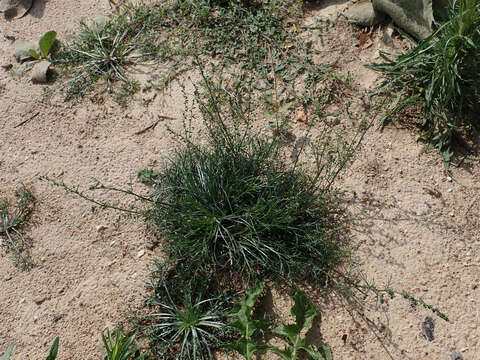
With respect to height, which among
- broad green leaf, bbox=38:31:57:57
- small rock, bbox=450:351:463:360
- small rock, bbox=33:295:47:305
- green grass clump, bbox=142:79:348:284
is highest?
broad green leaf, bbox=38:31:57:57

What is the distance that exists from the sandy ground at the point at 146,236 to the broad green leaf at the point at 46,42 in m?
0.69

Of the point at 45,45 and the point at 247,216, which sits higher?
the point at 45,45

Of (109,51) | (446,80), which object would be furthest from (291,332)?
(109,51)

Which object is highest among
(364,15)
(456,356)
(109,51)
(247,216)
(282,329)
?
(364,15)

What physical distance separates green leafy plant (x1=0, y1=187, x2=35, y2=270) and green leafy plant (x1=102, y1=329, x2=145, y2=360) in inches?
32.3

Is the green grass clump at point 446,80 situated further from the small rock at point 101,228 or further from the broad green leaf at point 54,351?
the broad green leaf at point 54,351

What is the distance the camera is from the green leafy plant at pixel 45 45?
A: 3.80 m

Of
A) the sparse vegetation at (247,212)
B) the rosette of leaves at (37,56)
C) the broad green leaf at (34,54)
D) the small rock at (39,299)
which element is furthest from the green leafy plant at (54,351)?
the broad green leaf at (34,54)

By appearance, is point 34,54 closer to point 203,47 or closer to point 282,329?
point 203,47

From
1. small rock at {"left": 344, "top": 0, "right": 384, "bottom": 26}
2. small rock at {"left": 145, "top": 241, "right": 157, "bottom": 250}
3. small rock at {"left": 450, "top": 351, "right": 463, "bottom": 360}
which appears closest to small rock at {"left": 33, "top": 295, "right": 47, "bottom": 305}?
small rock at {"left": 145, "top": 241, "right": 157, "bottom": 250}

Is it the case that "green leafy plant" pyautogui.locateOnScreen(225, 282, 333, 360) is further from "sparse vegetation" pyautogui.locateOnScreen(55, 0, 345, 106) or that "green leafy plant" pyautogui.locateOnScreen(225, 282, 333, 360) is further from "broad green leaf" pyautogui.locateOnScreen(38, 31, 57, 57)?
"broad green leaf" pyautogui.locateOnScreen(38, 31, 57, 57)

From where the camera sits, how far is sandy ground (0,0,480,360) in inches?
97.2

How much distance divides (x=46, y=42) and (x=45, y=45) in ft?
0.09

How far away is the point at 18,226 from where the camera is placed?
3.04 meters
